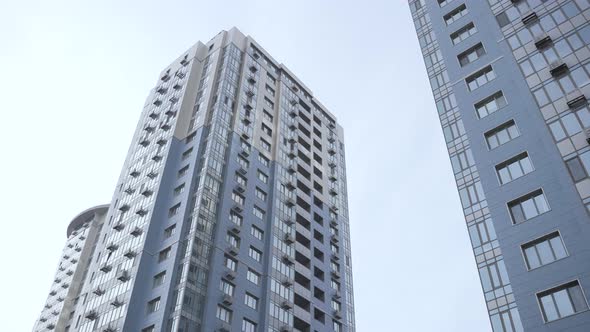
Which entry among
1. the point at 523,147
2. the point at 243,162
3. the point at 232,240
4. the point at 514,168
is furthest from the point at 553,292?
the point at 243,162

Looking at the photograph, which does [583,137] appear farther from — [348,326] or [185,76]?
[185,76]

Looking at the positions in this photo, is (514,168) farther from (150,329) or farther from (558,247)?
(150,329)

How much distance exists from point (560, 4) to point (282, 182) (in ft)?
163

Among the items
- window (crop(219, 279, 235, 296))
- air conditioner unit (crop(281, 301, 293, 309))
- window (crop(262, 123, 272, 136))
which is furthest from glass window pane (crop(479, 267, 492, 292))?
window (crop(262, 123, 272, 136))

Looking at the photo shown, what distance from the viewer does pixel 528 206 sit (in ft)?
136

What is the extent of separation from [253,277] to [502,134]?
38750 millimetres

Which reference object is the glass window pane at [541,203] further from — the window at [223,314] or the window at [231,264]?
the window at [231,264]

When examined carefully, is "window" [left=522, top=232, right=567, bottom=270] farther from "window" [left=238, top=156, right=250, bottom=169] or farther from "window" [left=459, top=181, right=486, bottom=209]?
"window" [left=238, top=156, right=250, bottom=169]

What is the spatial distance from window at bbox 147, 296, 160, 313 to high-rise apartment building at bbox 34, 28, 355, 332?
0.50 feet

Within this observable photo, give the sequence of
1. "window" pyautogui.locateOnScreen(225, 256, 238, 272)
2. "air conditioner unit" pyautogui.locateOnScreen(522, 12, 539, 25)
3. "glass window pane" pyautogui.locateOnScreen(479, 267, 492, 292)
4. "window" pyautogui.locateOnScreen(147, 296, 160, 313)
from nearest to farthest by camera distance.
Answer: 1. "glass window pane" pyautogui.locateOnScreen(479, 267, 492, 292)
2. "air conditioner unit" pyautogui.locateOnScreen(522, 12, 539, 25)
3. "window" pyautogui.locateOnScreen(147, 296, 160, 313)
4. "window" pyautogui.locateOnScreen(225, 256, 238, 272)

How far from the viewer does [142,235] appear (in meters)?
73.4

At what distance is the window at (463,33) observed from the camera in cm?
5625

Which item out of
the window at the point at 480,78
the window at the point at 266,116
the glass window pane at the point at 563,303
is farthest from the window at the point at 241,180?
the glass window pane at the point at 563,303

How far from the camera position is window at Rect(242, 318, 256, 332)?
67062 millimetres
